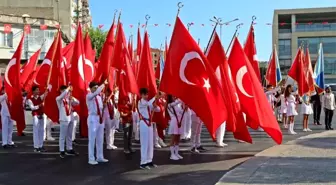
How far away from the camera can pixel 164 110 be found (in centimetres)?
1229

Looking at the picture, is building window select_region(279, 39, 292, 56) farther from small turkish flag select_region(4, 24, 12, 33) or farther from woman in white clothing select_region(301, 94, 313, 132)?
woman in white clothing select_region(301, 94, 313, 132)

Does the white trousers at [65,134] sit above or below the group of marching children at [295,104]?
below

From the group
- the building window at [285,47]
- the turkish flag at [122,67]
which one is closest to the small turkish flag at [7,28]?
the turkish flag at [122,67]

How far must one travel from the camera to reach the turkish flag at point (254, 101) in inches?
404

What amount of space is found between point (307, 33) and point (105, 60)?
199 ft

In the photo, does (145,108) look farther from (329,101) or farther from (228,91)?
(329,101)

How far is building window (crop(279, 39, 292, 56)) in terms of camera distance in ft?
228

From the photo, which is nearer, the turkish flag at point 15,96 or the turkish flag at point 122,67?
the turkish flag at point 122,67

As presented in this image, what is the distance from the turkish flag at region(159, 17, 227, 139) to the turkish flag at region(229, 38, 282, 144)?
1212mm

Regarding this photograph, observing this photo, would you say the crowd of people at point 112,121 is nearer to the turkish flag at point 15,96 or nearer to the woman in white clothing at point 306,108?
the turkish flag at point 15,96

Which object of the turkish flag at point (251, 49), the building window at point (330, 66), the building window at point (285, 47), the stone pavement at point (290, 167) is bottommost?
the stone pavement at point (290, 167)

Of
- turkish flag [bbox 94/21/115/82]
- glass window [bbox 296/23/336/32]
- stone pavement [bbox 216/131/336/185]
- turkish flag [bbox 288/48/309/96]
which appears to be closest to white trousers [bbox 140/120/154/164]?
stone pavement [bbox 216/131/336/185]

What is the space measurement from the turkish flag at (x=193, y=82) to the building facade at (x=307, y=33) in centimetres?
5922

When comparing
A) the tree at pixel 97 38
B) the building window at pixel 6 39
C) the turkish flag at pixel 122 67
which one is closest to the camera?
the turkish flag at pixel 122 67
